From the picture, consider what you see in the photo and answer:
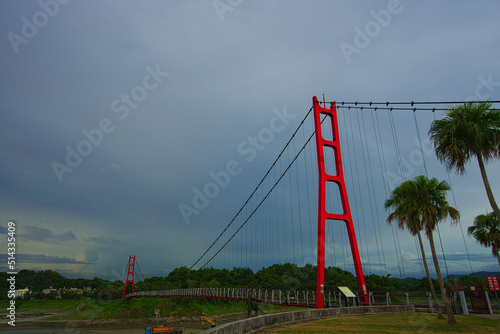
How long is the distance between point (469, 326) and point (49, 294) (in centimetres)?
12715

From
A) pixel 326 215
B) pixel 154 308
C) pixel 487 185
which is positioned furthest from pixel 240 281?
pixel 487 185

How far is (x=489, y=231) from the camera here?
2284 centimetres

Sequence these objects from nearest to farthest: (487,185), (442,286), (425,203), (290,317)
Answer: (487,185)
(290,317)
(442,286)
(425,203)

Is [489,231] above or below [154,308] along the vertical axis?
above

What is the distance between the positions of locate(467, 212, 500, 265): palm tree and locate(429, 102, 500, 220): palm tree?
16204mm

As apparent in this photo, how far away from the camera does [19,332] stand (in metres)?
53.5

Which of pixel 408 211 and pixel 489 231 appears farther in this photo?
pixel 489 231

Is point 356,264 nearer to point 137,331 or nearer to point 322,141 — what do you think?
point 322,141

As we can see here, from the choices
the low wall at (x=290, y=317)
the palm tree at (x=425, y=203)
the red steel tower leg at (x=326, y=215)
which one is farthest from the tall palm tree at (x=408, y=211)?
the red steel tower leg at (x=326, y=215)

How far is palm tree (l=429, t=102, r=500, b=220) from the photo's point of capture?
34.5 ft

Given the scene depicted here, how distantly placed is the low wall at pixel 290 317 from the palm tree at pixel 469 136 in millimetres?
8085

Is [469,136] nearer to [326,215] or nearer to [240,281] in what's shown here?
[326,215]

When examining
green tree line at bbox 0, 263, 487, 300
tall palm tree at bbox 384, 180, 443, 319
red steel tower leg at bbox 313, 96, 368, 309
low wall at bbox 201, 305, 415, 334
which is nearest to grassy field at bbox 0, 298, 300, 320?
green tree line at bbox 0, 263, 487, 300

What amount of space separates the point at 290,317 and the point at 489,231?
66.4 ft
